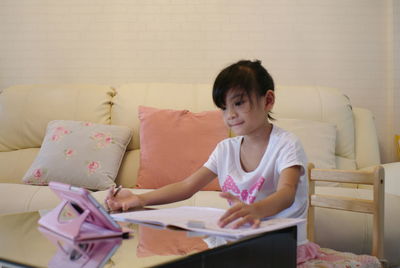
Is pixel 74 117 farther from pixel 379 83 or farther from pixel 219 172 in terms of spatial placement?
pixel 379 83

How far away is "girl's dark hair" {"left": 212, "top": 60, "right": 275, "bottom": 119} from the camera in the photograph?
1408 mm

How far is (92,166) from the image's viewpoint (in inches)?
103

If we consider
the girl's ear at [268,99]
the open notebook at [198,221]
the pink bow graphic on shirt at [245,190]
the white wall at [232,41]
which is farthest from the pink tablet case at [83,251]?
the white wall at [232,41]

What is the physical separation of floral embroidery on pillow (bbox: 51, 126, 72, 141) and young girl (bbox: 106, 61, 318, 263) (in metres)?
1.42

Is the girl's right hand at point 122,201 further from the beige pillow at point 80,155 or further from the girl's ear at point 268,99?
the beige pillow at point 80,155

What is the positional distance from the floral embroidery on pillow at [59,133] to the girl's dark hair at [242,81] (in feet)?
4.96

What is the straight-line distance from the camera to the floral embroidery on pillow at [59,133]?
8.91 ft

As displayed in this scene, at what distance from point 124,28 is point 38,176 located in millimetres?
1300

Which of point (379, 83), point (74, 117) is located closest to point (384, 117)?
point (379, 83)

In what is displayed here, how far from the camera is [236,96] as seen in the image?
1398mm

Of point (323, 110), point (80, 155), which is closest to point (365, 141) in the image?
point (323, 110)

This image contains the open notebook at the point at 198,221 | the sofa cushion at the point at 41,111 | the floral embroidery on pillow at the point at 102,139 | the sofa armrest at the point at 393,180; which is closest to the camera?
the open notebook at the point at 198,221

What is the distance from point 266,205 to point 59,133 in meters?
1.88

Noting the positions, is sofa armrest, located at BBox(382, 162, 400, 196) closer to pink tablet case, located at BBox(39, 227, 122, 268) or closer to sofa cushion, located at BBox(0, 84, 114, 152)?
sofa cushion, located at BBox(0, 84, 114, 152)
